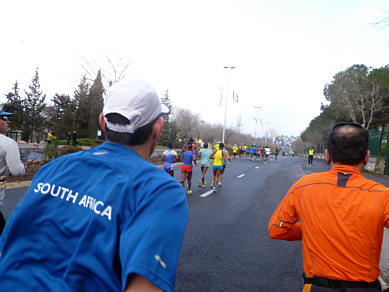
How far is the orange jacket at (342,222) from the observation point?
6.07 feet

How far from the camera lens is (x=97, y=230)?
110 centimetres

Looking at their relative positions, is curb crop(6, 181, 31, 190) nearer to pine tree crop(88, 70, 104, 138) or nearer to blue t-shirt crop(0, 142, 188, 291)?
blue t-shirt crop(0, 142, 188, 291)

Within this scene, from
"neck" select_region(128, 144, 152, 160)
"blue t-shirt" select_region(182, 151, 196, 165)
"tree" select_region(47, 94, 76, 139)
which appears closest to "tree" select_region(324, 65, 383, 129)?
"blue t-shirt" select_region(182, 151, 196, 165)

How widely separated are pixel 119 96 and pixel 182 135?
60.3m

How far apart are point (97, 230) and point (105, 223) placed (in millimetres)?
41

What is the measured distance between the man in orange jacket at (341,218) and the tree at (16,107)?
147 feet

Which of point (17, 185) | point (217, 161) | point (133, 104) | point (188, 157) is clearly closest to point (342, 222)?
point (133, 104)

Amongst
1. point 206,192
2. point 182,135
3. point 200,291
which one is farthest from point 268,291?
point 182,135

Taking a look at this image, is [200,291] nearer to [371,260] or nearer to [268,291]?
[268,291]

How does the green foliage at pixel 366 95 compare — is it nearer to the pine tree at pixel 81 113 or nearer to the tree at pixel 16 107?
the pine tree at pixel 81 113

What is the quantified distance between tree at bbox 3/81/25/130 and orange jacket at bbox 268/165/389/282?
44752mm

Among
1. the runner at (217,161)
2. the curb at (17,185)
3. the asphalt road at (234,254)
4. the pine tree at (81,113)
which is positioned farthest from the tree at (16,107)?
the asphalt road at (234,254)

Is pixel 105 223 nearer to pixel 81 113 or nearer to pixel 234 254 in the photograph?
pixel 234 254

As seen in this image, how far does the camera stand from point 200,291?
12.6 feet
